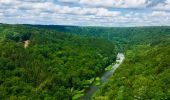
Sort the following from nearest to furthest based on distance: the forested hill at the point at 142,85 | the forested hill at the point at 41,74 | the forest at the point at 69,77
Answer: the forested hill at the point at 142,85
the forest at the point at 69,77
the forested hill at the point at 41,74

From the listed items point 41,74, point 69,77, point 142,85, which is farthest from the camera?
point 41,74

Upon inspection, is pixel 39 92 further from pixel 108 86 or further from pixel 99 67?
pixel 99 67

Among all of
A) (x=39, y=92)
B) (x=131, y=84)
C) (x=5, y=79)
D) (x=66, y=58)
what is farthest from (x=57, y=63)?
(x=131, y=84)

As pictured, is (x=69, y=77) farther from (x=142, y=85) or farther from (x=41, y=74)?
(x=142, y=85)

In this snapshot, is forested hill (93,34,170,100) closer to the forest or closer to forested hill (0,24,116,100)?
the forest

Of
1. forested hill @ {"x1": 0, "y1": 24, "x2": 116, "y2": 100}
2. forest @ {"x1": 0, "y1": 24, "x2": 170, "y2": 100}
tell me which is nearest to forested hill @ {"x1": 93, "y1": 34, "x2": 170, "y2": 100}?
forest @ {"x1": 0, "y1": 24, "x2": 170, "y2": 100}

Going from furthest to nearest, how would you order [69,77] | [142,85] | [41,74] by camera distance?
[41,74], [69,77], [142,85]

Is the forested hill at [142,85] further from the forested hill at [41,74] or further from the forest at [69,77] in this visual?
the forested hill at [41,74]

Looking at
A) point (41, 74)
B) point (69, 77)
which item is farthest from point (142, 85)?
point (41, 74)

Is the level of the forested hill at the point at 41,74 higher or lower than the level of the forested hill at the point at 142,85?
lower

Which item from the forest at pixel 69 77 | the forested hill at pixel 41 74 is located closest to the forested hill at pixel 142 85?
the forest at pixel 69 77

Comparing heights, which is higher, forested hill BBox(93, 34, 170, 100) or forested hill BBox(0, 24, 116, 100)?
forested hill BBox(93, 34, 170, 100)
